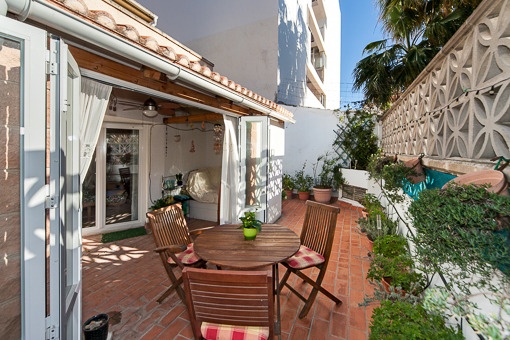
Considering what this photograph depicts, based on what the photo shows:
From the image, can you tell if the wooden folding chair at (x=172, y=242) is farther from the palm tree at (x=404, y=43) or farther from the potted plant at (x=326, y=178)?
the palm tree at (x=404, y=43)

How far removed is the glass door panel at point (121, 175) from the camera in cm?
513

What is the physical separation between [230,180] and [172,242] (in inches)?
66.5

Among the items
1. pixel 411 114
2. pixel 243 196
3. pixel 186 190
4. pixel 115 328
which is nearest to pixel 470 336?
pixel 411 114

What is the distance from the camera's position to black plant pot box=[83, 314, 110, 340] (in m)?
1.95

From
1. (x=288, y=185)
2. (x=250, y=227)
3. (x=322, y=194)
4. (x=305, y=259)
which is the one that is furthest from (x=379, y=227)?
(x=288, y=185)

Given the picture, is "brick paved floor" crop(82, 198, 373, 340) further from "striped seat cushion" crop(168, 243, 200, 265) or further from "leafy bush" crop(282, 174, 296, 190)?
"leafy bush" crop(282, 174, 296, 190)

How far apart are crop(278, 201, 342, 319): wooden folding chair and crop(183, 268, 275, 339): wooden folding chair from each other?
105 centimetres

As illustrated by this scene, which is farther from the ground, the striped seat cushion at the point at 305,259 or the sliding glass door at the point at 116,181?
the sliding glass door at the point at 116,181

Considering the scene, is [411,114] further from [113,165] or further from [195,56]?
[113,165]

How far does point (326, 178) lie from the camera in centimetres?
779

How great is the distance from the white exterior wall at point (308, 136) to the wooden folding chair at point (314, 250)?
5.37m

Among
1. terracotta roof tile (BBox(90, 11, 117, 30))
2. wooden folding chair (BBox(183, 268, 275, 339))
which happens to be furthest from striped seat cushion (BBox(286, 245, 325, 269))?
terracotta roof tile (BBox(90, 11, 117, 30))

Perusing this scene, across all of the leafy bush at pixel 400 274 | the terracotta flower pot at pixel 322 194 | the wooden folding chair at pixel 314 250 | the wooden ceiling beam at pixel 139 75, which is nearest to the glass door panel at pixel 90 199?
the wooden ceiling beam at pixel 139 75

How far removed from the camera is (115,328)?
231cm
